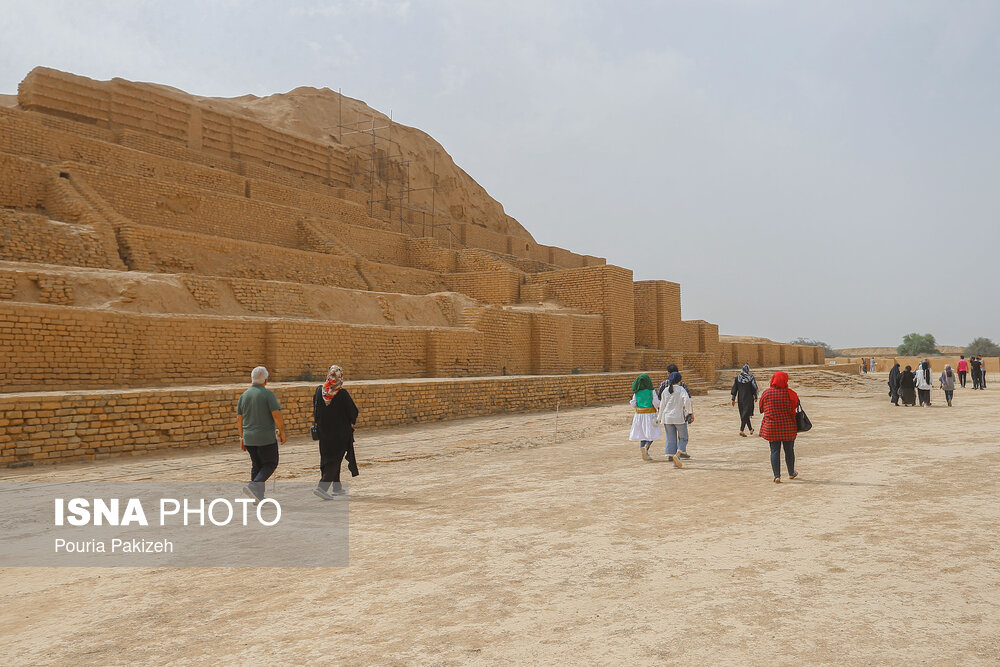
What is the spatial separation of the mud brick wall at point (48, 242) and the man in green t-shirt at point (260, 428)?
371 inches

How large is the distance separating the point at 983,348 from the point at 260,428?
77.2 m

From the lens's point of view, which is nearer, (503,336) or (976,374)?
(503,336)

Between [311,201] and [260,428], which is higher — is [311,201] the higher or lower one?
the higher one

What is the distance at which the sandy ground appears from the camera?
2.67 meters

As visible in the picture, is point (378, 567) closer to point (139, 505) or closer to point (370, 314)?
point (139, 505)

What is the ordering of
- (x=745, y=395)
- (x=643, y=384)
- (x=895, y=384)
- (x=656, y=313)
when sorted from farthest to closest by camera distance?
(x=656, y=313)
(x=895, y=384)
(x=745, y=395)
(x=643, y=384)

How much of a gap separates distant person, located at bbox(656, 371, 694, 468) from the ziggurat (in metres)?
5.33

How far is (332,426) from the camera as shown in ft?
18.7

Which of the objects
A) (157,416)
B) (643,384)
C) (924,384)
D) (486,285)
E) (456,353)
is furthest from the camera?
(486,285)

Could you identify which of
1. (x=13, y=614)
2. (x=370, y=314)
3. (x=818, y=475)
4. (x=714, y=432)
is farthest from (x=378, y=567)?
(x=370, y=314)

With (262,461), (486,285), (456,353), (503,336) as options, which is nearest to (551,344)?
(503,336)

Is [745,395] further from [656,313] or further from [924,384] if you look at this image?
[656,313]

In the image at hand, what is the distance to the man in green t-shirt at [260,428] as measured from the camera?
17.5 ft

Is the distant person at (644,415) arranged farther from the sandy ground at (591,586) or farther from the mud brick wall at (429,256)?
the mud brick wall at (429,256)
